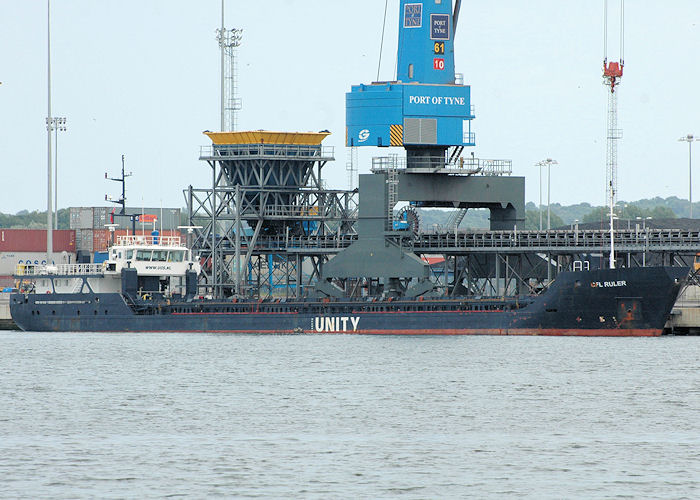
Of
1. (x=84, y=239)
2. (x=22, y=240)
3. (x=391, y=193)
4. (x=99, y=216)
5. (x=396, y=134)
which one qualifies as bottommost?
(x=22, y=240)

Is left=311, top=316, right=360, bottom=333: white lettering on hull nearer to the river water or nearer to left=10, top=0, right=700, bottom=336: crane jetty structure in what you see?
left=10, top=0, right=700, bottom=336: crane jetty structure

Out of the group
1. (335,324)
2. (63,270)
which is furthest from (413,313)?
(63,270)

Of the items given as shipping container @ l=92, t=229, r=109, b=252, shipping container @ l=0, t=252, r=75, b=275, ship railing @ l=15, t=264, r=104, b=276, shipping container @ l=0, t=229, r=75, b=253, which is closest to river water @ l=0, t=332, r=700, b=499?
ship railing @ l=15, t=264, r=104, b=276

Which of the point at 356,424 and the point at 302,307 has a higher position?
the point at 302,307

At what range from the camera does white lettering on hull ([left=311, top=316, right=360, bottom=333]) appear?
266 ft

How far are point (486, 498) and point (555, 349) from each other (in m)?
37.3

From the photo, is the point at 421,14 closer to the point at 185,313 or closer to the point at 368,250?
the point at 368,250

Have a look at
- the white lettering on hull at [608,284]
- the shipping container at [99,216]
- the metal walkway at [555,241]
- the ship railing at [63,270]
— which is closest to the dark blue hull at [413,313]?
the white lettering on hull at [608,284]

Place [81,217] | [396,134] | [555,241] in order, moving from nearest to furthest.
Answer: [555,241]
[396,134]
[81,217]

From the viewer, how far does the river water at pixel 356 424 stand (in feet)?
106

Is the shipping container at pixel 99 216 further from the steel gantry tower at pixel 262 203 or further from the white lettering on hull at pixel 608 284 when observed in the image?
the white lettering on hull at pixel 608 284

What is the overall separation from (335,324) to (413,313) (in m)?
5.86

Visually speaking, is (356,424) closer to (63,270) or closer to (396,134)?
(396,134)

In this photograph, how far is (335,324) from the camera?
81.8 meters
